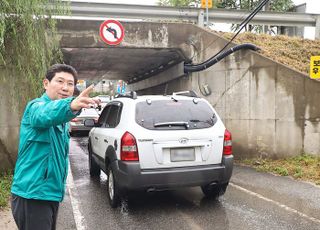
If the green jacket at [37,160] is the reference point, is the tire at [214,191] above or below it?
below

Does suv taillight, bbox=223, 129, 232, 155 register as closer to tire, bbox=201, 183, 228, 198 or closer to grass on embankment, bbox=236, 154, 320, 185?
tire, bbox=201, 183, 228, 198

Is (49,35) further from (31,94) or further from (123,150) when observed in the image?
(123,150)

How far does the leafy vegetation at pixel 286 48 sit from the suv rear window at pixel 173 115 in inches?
187

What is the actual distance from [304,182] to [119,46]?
6.43m

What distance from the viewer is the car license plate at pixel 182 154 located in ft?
16.7

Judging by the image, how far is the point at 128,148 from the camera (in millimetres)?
5031

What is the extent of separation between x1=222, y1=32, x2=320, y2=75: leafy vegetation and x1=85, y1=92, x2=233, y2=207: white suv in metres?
4.95

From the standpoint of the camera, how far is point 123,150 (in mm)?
5066

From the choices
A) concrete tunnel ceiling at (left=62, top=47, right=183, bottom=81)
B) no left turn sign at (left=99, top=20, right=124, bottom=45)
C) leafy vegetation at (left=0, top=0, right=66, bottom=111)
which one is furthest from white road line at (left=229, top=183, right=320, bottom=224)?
concrete tunnel ceiling at (left=62, top=47, right=183, bottom=81)

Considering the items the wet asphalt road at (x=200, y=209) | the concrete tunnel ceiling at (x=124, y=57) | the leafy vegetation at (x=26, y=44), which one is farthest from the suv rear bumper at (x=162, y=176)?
the concrete tunnel ceiling at (x=124, y=57)

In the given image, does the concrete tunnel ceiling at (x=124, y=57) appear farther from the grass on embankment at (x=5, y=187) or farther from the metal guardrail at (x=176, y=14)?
the grass on embankment at (x=5, y=187)

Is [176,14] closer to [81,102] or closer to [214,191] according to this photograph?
[214,191]

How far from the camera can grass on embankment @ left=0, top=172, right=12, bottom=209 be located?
555cm

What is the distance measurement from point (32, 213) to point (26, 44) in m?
5.53
